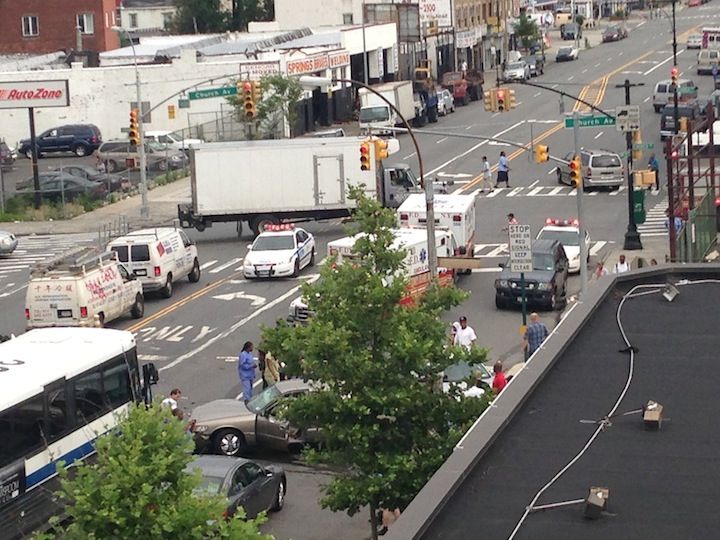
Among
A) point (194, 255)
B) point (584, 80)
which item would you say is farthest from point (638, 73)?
point (194, 255)

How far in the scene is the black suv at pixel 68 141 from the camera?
243 feet

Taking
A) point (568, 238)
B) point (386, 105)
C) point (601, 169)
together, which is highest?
point (386, 105)

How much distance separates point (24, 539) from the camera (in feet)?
63.0

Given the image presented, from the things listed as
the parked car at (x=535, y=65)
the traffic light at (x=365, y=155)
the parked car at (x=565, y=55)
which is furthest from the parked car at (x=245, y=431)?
the parked car at (x=565, y=55)

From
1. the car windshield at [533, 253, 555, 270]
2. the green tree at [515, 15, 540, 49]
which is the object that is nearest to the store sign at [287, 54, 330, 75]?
the green tree at [515, 15, 540, 49]

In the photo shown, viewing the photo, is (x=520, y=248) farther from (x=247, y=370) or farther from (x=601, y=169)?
(x=601, y=169)

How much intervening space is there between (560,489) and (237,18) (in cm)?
10500

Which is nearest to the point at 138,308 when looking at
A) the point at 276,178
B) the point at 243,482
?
the point at 276,178

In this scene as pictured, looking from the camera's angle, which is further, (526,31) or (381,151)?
(526,31)

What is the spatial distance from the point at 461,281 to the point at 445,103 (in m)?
45.7

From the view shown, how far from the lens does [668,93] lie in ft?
256

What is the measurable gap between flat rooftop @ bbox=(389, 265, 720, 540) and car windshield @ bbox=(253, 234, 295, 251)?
2533 cm

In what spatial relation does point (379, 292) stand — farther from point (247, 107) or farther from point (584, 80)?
point (584, 80)

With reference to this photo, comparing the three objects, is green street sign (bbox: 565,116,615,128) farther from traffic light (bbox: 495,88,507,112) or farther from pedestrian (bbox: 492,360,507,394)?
pedestrian (bbox: 492,360,507,394)
